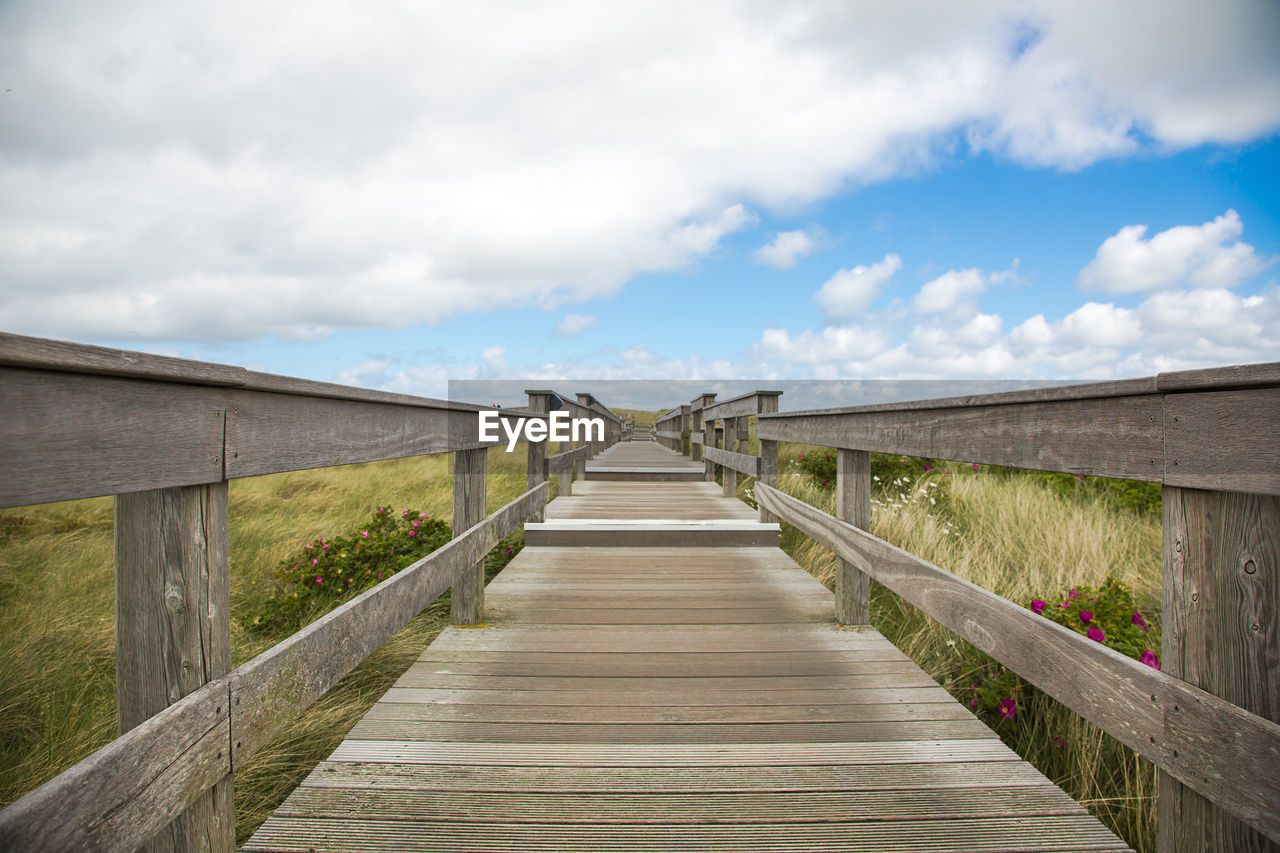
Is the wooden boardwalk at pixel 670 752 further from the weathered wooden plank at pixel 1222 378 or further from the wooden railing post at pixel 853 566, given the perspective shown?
the weathered wooden plank at pixel 1222 378

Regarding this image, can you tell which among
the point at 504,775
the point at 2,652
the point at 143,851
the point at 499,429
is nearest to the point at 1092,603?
the point at 504,775

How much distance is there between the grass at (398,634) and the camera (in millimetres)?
2135

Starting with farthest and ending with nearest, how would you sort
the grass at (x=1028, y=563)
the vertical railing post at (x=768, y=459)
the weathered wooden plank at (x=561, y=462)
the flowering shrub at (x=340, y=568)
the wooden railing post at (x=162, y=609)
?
the weathered wooden plank at (x=561, y=462), the vertical railing post at (x=768, y=459), the flowering shrub at (x=340, y=568), the grass at (x=1028, y=563), the wooden railing post at (x=162, y=609)

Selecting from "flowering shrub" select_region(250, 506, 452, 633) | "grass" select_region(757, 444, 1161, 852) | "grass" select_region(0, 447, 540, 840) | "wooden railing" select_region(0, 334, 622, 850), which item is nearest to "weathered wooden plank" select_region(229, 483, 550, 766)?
"wooden railing" select_region(0, 334, 622, 850)

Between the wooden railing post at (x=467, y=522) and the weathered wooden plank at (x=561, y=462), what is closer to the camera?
the wooden railing post at (x=467, y=522)

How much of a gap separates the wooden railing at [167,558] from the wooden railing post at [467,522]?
1191 millimetres

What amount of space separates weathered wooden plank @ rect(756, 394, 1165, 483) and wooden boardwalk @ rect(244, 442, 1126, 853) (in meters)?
0.84

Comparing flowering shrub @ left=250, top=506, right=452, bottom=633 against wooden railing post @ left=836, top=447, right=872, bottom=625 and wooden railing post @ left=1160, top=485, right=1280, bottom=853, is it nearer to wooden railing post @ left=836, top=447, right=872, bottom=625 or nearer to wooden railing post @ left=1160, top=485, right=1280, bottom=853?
wooden railing post @ left=836, top=447, right=872, bottom=625

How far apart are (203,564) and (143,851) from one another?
1.66ft

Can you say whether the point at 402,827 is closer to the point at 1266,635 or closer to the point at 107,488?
the point at 107,488

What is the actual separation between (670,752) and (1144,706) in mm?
1133

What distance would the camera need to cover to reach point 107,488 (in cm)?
98

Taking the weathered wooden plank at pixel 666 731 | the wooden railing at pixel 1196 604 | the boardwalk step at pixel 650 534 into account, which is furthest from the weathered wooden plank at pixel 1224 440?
the boardwalk step at pixel 650 534

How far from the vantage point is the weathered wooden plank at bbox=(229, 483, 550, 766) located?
1.30 m
